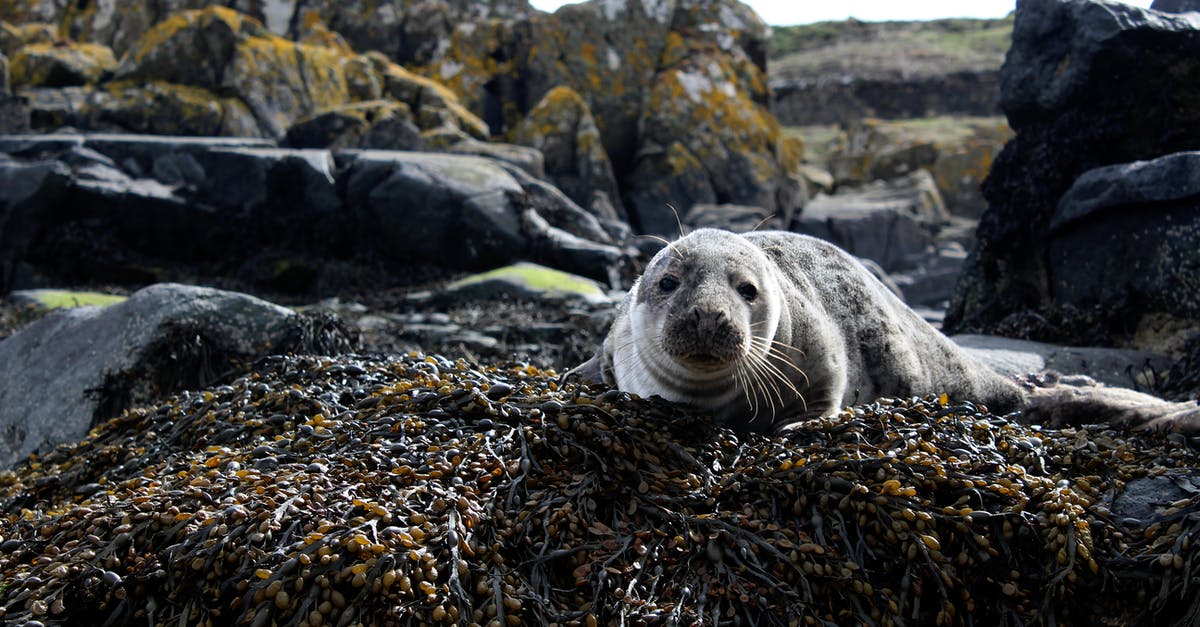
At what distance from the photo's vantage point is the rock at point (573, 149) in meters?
19.1

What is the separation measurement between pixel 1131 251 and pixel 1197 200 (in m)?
0.62

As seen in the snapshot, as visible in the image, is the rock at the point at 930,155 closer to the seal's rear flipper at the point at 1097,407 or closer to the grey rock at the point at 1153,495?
the seal's rear flipper at the point at 1097,407

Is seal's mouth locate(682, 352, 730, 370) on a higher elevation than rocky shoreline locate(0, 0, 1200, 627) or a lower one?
higher

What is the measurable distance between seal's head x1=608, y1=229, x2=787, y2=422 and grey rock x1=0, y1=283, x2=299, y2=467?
296cm

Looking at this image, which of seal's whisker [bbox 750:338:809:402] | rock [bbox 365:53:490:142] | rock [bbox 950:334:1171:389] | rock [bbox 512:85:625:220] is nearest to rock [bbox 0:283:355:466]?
seal's whisker [bbox 750:338:809:402]

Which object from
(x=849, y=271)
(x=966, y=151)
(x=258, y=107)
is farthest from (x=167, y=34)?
(x=966, y=151)

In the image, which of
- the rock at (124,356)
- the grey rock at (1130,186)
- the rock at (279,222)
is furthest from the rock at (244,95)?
the grey rock at (1130,186)

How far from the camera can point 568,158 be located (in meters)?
19.7

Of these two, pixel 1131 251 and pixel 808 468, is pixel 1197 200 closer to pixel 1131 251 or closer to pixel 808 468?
pixel 1131 251

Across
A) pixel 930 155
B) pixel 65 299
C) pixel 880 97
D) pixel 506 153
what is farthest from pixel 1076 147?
pixel 880 97

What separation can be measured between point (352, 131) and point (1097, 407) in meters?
12.8

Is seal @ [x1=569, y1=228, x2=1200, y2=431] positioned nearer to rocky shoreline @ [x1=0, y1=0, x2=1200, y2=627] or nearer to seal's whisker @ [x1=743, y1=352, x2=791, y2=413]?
seal's whisker @ [x1=743, y1=352, x2=791, y2=413]

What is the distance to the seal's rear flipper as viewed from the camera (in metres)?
4.52

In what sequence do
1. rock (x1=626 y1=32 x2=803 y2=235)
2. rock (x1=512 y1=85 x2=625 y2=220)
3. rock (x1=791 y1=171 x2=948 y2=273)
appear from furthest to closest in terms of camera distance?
rock (x1=626 y1=32 x2=803 y2=235)
rock (x1=791 y1=171 x2=948 y2=273)
rock (x1=512 y1=85 x2=625 y2=220)
